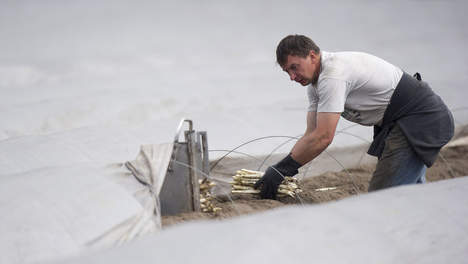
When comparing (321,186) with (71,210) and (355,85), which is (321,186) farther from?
(71,210)

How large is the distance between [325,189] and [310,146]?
2.95ft

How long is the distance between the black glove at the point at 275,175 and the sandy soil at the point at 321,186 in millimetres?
52

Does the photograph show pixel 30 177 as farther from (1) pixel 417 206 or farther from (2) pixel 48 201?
(1) pixel 417 206

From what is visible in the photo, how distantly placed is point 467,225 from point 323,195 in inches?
48.3

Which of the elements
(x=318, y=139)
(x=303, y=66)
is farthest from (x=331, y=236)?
(x=303, y=66)

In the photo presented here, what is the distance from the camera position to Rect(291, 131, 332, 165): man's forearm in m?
2.22

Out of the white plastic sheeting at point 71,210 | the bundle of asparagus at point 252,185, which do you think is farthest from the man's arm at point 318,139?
the white plastic sheeting at point 71,210

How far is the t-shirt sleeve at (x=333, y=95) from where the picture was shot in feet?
7.04

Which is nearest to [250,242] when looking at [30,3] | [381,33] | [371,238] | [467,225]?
[371,238]

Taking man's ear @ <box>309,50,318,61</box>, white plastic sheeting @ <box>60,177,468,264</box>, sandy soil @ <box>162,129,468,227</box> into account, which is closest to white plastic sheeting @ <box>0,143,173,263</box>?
white plastic sheeting @ <box>60,177,468,264</box>

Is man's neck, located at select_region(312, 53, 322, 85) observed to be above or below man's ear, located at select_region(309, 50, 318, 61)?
below

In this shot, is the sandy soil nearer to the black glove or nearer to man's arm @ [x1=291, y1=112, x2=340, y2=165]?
the black glove

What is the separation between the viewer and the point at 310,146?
7.47 feet

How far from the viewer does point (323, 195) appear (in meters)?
2.96
